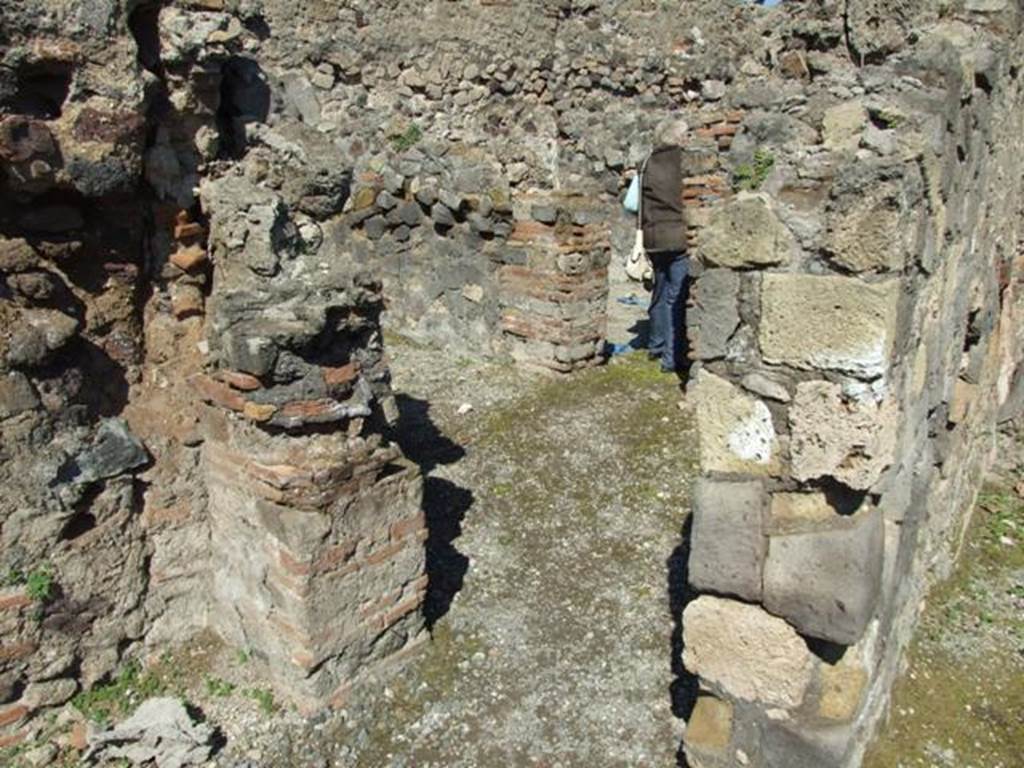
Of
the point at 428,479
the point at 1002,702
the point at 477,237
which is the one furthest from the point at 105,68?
the point at 477,237

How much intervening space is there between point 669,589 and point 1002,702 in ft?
4.93

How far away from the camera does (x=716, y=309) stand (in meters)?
2.59

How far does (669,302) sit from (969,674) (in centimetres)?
424

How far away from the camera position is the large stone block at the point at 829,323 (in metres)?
2.27

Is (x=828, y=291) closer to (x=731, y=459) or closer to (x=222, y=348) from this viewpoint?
(x=731, y=459)

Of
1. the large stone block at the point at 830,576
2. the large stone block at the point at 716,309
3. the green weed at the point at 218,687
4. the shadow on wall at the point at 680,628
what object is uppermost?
the large stone block at the point at 716,309

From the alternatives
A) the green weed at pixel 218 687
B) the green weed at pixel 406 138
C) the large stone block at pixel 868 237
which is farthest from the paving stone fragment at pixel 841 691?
the green weed at pixel 406 138

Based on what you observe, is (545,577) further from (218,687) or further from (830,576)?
(830,576)

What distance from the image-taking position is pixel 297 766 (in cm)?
331

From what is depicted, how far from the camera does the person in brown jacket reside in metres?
6.68

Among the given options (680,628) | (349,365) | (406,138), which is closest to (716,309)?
(349,365)

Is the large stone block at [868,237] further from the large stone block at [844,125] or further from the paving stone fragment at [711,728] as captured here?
the paving stone fragment at [711,728]

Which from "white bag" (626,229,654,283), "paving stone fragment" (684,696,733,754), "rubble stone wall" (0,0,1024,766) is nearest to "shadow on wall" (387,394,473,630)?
"rubble stone wall" (0,0,1024,766)

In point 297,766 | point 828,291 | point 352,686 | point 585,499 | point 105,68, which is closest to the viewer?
point 828,291
